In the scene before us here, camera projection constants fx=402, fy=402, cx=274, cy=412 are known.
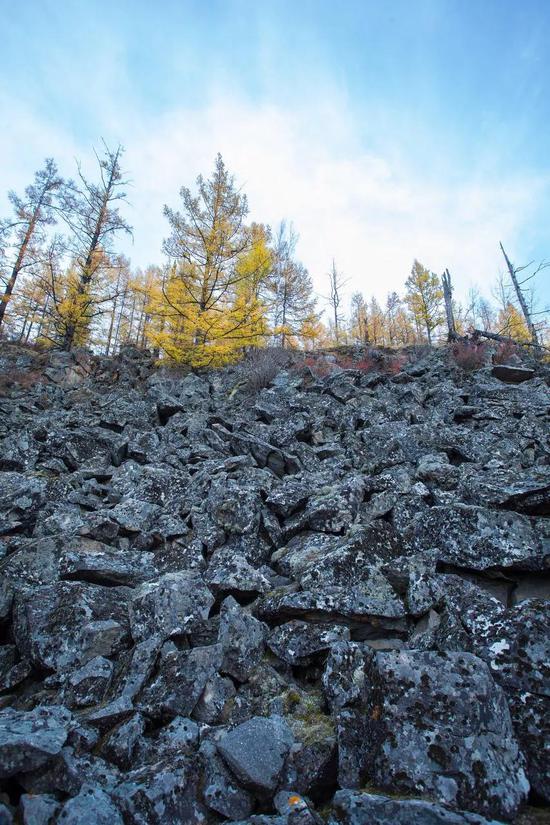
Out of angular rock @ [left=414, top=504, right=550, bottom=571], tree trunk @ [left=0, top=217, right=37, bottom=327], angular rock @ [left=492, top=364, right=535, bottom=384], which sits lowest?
angular rock @ [left=414, top=504, right=550, bottom=571]

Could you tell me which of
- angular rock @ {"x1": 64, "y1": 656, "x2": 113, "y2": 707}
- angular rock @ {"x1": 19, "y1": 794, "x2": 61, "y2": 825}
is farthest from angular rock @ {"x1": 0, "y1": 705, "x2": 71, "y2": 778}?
angular rock @ {"x1": 64, "y1": 656, "x2": 113, "y2": 707}

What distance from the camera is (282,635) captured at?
3.16 metres

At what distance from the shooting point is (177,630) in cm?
326

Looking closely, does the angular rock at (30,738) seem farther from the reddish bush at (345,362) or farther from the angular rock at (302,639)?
the reddish bush at (345,362)

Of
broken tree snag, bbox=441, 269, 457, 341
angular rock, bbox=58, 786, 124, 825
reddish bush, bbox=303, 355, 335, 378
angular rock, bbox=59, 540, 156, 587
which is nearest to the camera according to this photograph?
angular rock, bbox=58, 786, 124, 825

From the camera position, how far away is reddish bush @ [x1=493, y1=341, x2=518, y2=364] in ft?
45.8

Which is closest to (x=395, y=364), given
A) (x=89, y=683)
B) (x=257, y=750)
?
(x=89, y=683)

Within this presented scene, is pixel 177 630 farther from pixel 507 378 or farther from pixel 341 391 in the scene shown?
pixel 507 378

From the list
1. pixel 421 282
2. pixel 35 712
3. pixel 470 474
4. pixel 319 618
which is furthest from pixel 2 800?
pixel 421 282

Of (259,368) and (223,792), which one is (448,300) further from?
(223,792)

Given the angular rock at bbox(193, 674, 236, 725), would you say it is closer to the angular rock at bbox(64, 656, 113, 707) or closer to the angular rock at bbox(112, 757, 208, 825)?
the angular rock at bbox(112, 757, 208, 825)

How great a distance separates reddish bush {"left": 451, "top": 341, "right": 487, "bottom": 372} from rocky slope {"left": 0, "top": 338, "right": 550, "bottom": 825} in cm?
586

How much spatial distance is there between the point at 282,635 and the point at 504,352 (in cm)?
1471

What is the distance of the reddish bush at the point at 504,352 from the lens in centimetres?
1395
